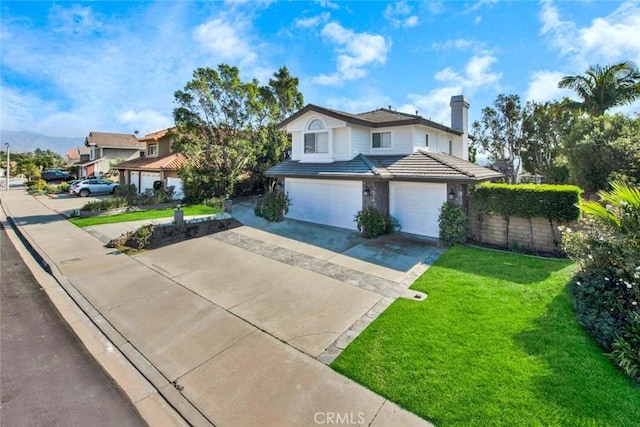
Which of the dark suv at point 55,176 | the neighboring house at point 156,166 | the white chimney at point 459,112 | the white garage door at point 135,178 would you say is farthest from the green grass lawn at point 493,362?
the dark suv at point 55,176

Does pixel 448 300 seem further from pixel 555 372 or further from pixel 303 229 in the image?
pixel 303 229

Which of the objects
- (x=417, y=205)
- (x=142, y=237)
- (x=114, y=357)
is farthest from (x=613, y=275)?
(x=142, y=237)

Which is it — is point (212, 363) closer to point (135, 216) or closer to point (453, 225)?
point (453, 225)

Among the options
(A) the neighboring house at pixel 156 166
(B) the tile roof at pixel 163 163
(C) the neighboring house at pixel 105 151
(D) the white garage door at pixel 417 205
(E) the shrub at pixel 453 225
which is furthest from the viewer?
(C) the neighboring house at pixel 105 151

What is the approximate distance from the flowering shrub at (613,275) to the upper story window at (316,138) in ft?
37.7

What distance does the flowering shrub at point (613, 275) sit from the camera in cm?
524

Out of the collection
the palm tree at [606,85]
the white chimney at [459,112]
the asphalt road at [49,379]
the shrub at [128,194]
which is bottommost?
the asphalt road at [49,379]

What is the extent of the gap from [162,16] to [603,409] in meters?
16.4

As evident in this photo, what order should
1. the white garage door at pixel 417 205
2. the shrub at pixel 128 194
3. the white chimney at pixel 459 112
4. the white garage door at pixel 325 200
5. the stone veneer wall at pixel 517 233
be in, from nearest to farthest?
the stone veneer wall at pixel 517 233 → the white garage door at pixel 417 205 → the white garage door at pixel 325 200 → the white chimney at pixel 459 112 → the shrub at pixel 128 194

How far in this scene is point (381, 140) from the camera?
645 inches

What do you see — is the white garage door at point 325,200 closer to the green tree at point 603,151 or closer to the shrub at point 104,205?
the green tree at point 603,151

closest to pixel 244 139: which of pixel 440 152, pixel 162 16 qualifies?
pixel 162 16

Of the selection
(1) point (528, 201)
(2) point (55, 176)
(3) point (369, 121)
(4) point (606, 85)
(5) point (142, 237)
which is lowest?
(5) point (142, 237)

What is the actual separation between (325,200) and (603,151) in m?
14.1
